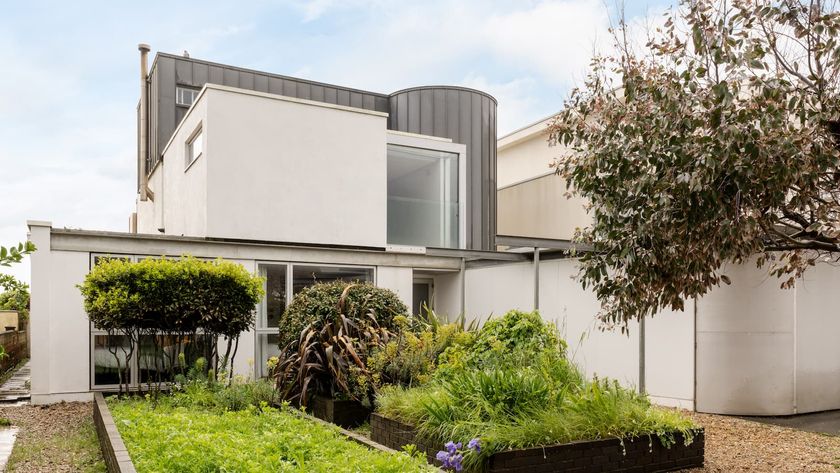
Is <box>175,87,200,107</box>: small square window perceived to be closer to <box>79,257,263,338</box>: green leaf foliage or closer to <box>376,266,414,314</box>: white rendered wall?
<box>376,266,414,314</box>: white rendered wall

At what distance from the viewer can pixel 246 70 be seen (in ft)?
55.9

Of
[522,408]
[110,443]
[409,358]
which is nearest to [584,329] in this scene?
[409,358]

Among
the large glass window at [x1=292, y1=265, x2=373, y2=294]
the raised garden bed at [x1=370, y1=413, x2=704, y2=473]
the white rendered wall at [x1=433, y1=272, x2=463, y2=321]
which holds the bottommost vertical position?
the raised garden bed at [x1=370, y1=413, x2=704, y2=473]

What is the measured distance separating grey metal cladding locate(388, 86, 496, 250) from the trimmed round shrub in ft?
20.5

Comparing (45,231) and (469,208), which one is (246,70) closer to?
(469,208)

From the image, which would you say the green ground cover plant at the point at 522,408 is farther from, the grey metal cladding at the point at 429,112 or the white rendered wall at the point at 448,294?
the grey metal cladding at the point at 429,112

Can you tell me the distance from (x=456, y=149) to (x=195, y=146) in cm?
580

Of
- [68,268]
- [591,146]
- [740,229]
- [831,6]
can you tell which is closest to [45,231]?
[68,268]

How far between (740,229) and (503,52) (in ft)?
20.6

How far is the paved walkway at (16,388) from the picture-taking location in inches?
421

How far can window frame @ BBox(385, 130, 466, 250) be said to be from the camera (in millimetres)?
14984

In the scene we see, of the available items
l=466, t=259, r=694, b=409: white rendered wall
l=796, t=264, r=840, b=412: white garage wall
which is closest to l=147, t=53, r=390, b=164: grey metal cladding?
l=466, t=259, r=694, b=409: white rendered wall

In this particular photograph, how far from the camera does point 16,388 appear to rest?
1212 cm

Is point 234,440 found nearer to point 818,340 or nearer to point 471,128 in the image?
point 818,340
